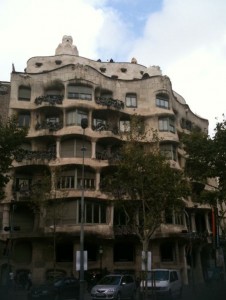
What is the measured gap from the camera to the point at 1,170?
2430 cm

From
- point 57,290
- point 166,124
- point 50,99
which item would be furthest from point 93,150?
point 57,290

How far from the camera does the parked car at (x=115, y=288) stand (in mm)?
23562

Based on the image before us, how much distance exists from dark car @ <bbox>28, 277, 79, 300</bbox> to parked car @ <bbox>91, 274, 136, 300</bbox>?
8.51 ft

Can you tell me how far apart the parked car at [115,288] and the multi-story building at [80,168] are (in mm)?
11633

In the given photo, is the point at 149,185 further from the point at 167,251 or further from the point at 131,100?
the point at 131,100

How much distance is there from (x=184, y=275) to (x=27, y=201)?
59.0 feet

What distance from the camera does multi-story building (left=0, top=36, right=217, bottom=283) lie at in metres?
39.7

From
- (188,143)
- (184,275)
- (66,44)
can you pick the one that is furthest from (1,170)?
(66,44)

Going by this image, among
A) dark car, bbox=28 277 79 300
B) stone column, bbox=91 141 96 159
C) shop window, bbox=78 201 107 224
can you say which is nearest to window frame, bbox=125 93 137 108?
stone column, bbox=91 141 96 159

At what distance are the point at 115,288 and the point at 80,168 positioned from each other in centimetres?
1845

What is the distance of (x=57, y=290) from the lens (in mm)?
25734

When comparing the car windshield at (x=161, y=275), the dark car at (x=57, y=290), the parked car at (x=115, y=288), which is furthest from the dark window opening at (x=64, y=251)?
the car windshield at (x=161, y=275)

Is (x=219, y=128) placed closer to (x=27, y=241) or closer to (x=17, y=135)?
(x=17, y=135)

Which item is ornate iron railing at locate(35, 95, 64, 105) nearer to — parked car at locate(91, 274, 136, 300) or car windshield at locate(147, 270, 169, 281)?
parked car at locate(91, 274, 136, 300)
